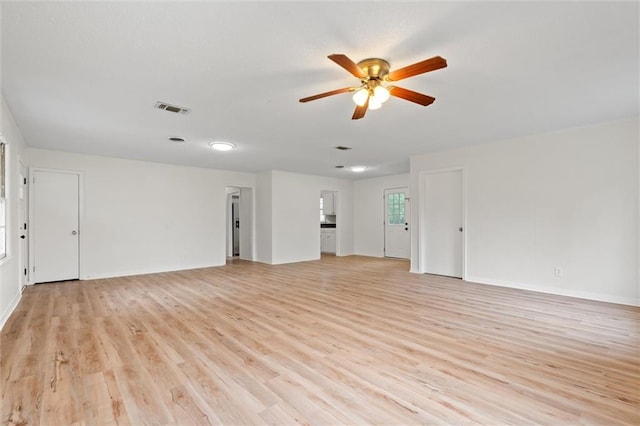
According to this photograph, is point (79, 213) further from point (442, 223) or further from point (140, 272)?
point (442, 223)

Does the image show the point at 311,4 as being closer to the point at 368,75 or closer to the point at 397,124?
the point at 368,75

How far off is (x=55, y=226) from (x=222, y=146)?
3.40m

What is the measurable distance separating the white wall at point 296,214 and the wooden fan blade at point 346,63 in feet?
18.5

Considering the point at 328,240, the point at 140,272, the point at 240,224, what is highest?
the point at 240,224

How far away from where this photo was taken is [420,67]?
2125mm

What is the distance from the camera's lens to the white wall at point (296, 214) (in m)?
7.81

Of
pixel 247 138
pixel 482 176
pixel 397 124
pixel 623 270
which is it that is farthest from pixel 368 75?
pixel 623 270

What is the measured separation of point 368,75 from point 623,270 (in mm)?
4284

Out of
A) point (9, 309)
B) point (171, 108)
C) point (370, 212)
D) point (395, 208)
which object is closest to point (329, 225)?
point (370, 212)

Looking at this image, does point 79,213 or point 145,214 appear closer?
point 79,213

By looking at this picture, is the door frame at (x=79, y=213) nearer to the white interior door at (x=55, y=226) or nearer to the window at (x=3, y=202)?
the white interior door at (x=55, y=226)

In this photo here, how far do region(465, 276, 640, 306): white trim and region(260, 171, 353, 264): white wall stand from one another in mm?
4273

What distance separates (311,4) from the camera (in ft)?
5.89

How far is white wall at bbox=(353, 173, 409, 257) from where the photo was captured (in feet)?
29.3
